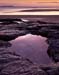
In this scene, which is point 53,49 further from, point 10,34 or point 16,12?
point 16,12

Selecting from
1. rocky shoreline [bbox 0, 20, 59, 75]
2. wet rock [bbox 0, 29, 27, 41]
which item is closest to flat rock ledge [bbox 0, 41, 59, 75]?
rocky shoreline [bbox 0, 20, 59, 75]

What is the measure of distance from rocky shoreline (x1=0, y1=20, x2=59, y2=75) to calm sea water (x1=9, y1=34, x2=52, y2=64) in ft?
0.08

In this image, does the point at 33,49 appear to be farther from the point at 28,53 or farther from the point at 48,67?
the point at 48,67

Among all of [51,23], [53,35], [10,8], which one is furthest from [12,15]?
[53,35]

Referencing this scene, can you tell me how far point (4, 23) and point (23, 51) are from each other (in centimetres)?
36

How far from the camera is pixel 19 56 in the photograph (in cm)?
88

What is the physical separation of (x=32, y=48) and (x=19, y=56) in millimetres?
107

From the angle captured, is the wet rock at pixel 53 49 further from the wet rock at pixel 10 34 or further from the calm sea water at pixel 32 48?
the wet rock at pixel 10 34

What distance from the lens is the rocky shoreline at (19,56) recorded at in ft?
2.51

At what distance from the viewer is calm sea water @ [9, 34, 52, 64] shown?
888mm

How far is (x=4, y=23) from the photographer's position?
4.06ft

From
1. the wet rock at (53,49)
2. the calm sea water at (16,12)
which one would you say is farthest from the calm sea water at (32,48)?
the calm sea water at (16,12)

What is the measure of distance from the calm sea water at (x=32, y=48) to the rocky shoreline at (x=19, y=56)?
26 mm

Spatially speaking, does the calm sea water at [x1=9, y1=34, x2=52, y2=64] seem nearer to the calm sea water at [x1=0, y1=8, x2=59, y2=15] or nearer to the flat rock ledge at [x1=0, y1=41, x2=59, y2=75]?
the flat rock ledge at [x1=0, y1=41, x2=59, y2=75]
